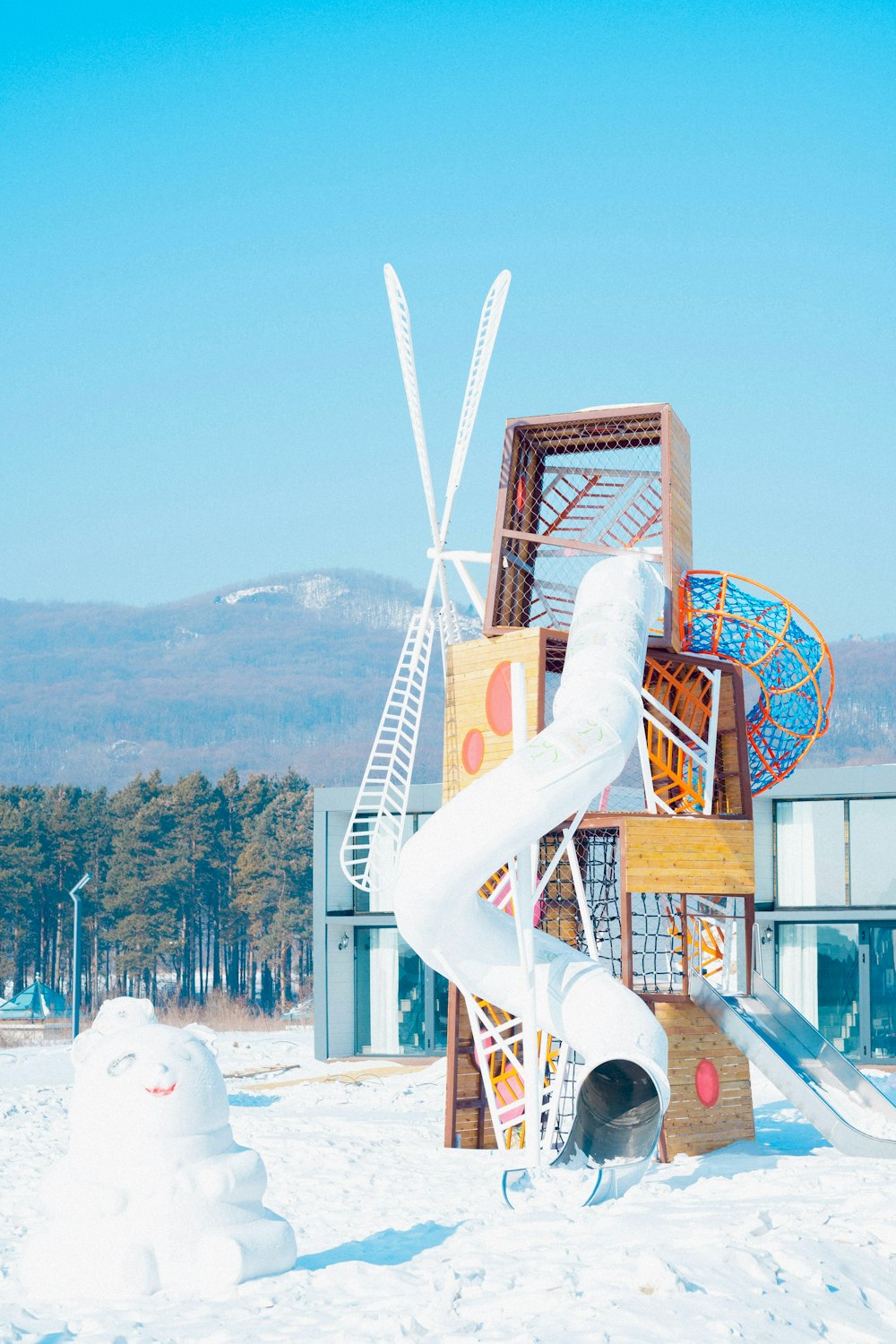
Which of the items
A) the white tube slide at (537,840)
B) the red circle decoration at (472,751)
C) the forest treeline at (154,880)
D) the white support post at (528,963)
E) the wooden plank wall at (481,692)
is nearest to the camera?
the white tube slide at (537,840)

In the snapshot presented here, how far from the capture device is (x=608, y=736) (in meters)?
12.0

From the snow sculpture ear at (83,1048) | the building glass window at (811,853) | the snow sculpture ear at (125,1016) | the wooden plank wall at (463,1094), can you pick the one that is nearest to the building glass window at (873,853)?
the building glass window at (811,853)

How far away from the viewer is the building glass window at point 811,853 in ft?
83.1

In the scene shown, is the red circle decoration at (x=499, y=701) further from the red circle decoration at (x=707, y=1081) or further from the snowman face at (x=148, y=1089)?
the snowman face at (x=148, y=1089)

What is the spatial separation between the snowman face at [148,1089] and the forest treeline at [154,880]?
4996 cm

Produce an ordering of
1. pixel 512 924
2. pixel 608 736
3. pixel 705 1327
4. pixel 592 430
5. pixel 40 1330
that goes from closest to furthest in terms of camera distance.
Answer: pixel 705 1327, pixel 40 1330, pixel 608 736, pixel 512 924, pixel 592 430

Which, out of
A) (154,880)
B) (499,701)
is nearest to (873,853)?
(499,701)

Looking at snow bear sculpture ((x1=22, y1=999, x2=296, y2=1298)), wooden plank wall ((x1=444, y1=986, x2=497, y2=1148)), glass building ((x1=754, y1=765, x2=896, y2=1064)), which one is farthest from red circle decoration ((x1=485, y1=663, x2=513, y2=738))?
glass building ((x1=754, y1=765, x2=896, y2=1064))


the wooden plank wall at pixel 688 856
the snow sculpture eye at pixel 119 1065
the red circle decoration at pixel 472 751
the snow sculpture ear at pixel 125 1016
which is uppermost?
the red circle decoration at pixel 472 751

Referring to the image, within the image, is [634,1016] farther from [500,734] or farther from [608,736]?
[500,734]

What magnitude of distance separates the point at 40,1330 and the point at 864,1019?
65.1ft

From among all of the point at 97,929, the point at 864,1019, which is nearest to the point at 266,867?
the point at 97,929

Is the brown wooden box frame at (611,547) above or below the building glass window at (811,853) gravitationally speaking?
above

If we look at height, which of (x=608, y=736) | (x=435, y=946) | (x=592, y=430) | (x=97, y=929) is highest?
(x=592, y=430)
